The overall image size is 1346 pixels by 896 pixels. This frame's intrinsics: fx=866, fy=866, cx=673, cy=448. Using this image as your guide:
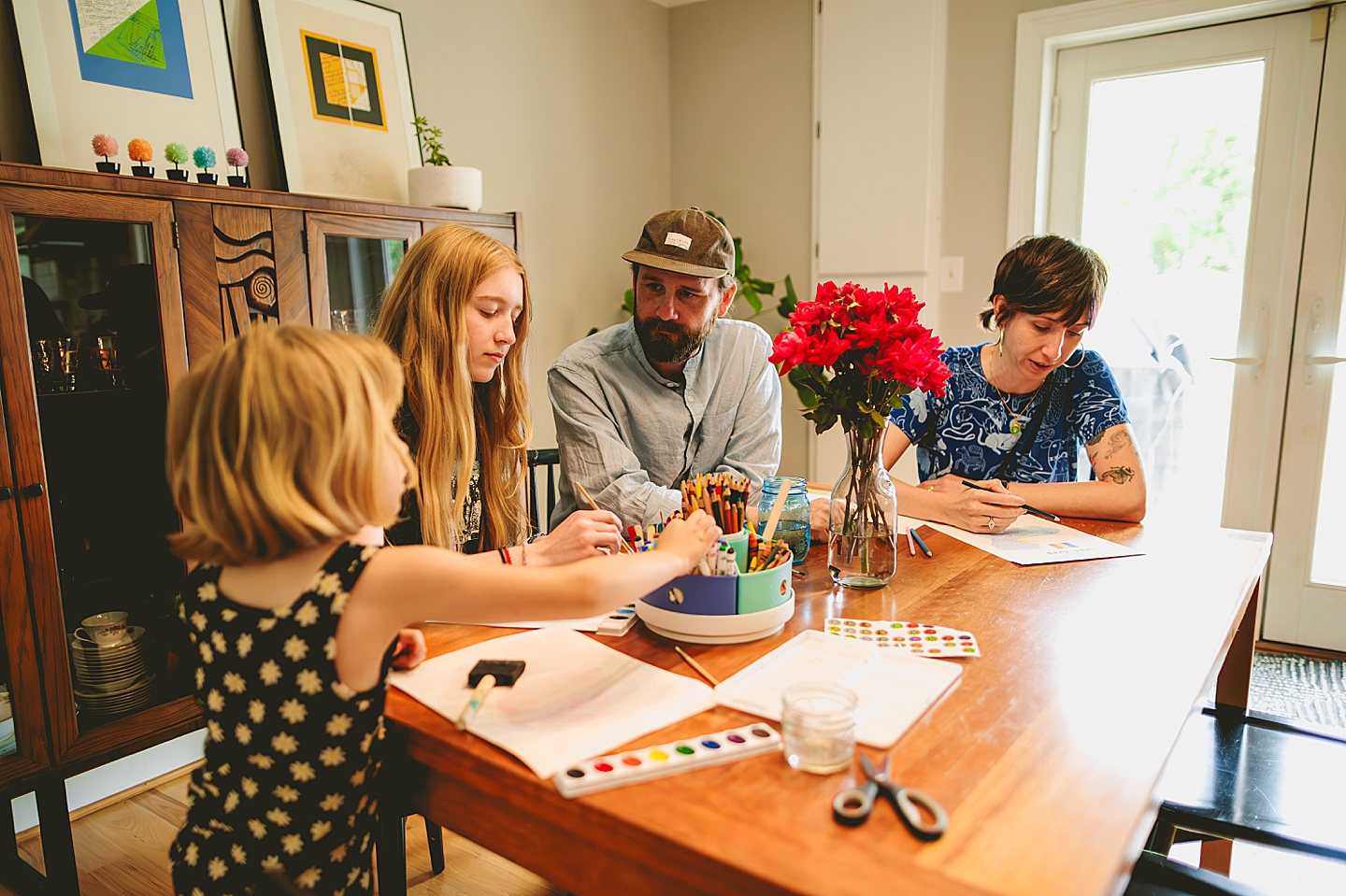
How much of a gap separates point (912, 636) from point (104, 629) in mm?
1873

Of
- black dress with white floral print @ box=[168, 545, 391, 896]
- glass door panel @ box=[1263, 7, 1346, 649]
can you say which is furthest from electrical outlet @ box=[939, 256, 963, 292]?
black dress with white floral print @ box=[168, 545, 391, 896]

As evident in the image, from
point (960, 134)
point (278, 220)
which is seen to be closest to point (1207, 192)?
point (960, 134)

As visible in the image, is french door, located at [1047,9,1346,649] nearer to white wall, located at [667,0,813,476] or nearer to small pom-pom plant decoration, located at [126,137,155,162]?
white wall, located at [667,0,813,476]

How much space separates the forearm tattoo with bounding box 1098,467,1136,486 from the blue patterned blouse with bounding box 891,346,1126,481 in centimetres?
13

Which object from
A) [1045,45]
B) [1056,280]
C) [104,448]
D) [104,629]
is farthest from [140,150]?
[1045,45]

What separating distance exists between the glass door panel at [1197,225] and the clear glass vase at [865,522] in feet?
7.75

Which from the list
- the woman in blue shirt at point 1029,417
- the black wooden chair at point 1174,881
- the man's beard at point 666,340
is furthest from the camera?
the man's beard at point 666,340

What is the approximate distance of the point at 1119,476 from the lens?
6.05ft

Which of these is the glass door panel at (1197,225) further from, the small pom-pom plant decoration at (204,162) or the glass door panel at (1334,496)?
the small pom-pom plant decoration at (204,162)

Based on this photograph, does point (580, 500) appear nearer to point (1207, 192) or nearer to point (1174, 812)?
point (1174, 812)

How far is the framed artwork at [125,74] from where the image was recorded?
2.08 meters

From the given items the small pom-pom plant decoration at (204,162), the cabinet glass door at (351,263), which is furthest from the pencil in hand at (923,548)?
the small pom-pom plant decoration at (204,162)

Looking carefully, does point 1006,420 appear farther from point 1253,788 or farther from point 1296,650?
point 1296,650

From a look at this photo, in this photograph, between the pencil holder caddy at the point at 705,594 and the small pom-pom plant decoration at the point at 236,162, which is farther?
the small pom-pom plant decoration at the point at 236,162
